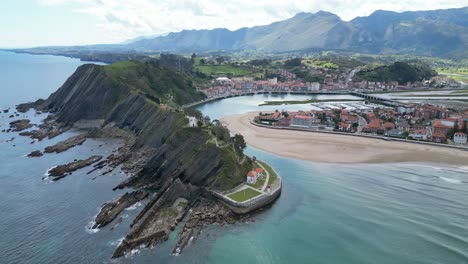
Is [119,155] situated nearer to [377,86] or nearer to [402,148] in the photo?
[402,148]

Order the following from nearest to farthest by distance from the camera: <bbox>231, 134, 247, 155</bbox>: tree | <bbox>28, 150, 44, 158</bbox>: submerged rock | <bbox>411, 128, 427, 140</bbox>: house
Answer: <bbox>231, 134, 247, 155</bbox>: tree → <bbox>28, 150, 44, 158</bbox>: submerged rock → <bbox>411, 128, 427, 140</bbox>: house

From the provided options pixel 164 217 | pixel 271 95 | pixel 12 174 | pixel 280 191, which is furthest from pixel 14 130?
pixel 271 95

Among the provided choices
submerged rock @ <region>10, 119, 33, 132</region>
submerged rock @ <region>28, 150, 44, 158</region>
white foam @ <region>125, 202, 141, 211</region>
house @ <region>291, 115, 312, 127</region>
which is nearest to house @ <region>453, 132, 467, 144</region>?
house @ <region>291, 115, 312, 127</region>

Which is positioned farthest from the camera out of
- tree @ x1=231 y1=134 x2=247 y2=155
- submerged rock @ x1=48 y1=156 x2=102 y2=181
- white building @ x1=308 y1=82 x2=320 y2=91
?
white building @ x1=308 y1=82 x2=320 y2=91

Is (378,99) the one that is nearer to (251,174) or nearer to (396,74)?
(396,74)

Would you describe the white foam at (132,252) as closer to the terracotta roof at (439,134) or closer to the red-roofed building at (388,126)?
the red-roofed building at (388,126)

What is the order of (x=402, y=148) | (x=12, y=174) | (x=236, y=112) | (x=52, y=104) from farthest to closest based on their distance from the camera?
1. (x=236, y=112)
2. (x=52, y=104)
3. (x=402, y=148)
4. (x=12, y=174)

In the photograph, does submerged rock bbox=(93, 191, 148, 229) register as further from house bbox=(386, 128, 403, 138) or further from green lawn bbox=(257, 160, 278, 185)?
house bbox=(386, 128, 403, 138)
